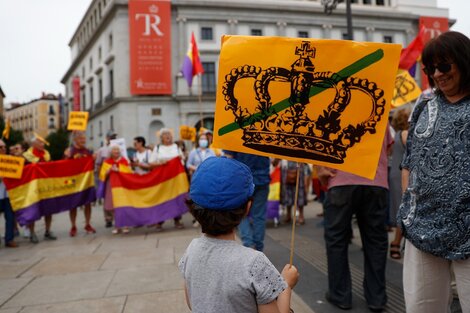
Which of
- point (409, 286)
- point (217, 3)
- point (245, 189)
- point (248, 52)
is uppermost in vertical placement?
point (217, 3)

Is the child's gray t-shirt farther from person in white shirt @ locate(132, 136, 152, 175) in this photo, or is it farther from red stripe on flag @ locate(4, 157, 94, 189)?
person in white shirt @ locate(132, 136, 152, 175)

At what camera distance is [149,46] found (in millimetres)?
30859

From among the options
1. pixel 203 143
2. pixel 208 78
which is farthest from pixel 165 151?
pixel 208 78

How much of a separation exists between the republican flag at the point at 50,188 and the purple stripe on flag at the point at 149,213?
0.80m

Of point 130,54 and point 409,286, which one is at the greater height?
point 130,54

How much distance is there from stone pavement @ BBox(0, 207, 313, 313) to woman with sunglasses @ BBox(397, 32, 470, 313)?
156 centimetres

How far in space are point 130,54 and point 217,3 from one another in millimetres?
9001

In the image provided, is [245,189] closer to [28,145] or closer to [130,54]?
[28,145]

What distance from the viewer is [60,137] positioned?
2137 inches

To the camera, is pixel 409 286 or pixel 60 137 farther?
pixel 60 137

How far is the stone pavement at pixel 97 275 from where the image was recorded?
3750 millimetres

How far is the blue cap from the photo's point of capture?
5.24 ft

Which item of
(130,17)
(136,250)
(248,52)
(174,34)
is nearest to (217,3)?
(174,34)

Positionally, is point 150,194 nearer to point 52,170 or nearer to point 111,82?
point 52,170
